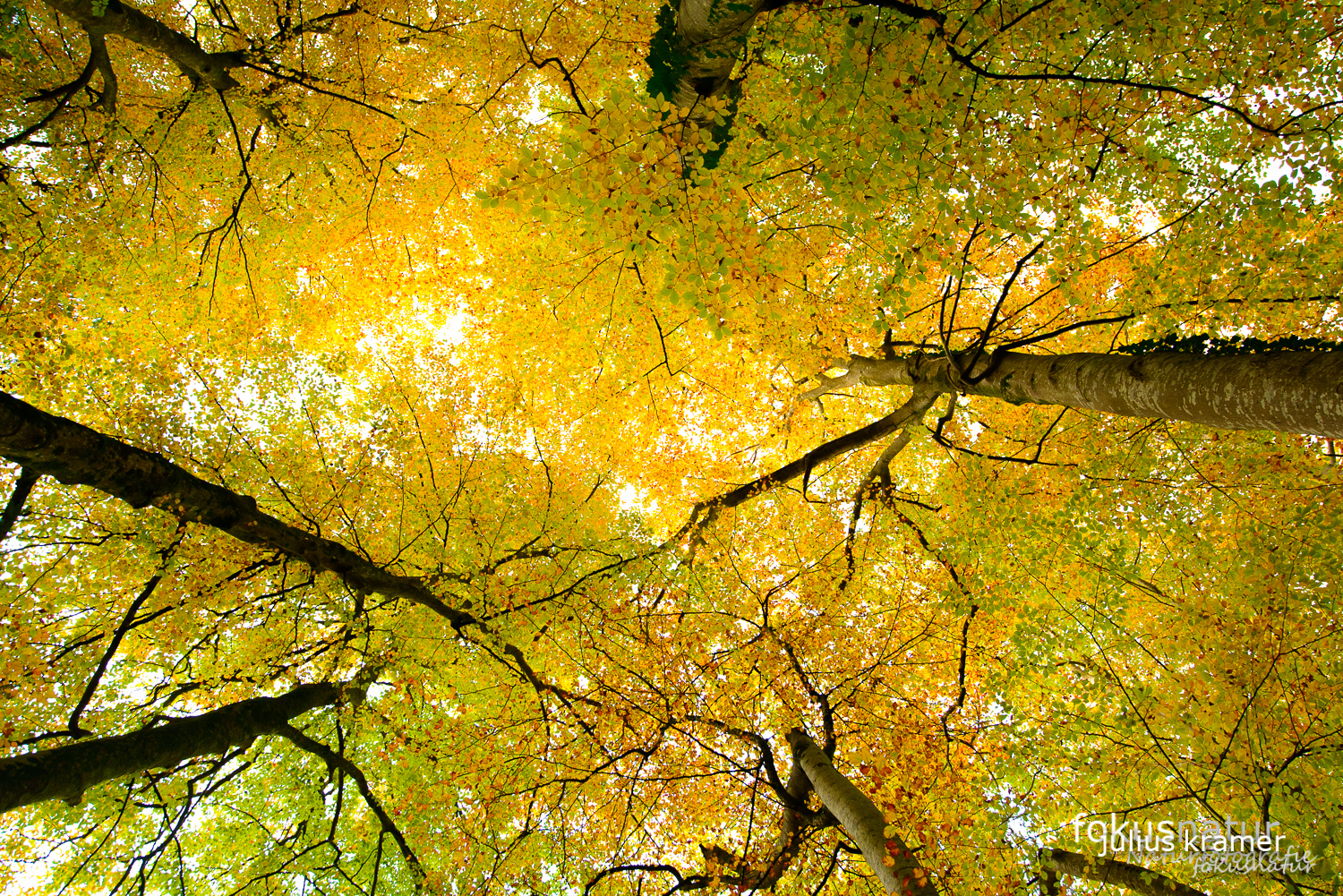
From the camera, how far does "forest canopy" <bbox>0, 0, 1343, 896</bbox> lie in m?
3.83

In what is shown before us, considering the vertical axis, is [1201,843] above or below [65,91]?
below

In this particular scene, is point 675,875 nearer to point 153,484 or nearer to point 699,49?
point 153,484

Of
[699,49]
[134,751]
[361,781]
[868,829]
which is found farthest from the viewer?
[361,781]

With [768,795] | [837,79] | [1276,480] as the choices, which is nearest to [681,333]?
[837,79]

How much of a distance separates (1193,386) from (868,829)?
150 inches

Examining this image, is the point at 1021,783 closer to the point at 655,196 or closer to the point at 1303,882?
the point at 1303,882

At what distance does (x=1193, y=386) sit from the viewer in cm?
340

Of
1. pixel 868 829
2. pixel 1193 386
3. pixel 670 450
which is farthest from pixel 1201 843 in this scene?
pixel 670 450

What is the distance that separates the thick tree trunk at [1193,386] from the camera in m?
2.86

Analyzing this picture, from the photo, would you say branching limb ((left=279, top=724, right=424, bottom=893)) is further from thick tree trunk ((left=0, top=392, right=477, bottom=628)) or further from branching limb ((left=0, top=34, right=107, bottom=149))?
branching limb ((left=0, top=34, right=107, bottom=149))

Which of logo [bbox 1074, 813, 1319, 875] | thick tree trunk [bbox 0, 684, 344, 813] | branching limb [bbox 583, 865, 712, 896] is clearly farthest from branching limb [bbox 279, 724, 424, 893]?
logo [bbox 1074, 813, 1319, 875]

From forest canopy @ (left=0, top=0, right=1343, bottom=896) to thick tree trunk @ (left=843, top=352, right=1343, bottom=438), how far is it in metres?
0.03

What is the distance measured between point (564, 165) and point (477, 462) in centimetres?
592

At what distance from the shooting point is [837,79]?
148 inches
